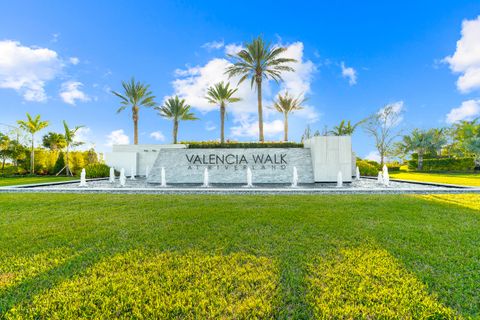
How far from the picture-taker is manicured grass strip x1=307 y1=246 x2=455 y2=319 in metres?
2.20

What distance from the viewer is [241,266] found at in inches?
121

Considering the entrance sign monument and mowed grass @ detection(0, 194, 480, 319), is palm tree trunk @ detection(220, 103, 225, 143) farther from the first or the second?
mowed grass @ detection(0, 194, 480, 319)

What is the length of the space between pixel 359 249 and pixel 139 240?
12.3 feet

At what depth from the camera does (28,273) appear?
9.82ft

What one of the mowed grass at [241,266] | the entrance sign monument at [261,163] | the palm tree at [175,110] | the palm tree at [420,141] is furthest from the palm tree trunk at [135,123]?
the palm tree at [420,141]

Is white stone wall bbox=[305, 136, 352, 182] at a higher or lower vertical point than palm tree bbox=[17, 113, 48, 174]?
lower

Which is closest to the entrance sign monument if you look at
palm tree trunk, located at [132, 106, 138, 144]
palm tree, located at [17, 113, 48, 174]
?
palm tree trunk, located at [132, 106, 138, 144]

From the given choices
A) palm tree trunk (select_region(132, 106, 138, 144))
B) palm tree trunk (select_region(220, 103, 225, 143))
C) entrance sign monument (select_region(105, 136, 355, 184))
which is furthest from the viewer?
palm tree trunk (select_region(132, 106, 138, 144))

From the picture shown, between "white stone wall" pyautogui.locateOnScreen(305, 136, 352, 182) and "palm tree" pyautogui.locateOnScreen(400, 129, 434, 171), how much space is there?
3523cm

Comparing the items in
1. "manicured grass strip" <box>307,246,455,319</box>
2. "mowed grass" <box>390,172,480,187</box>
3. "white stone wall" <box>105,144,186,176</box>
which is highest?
"white stone wall" <box>105,144,186,176</box>

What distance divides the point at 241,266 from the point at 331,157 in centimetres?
1257

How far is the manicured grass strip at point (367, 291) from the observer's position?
220 centimetres

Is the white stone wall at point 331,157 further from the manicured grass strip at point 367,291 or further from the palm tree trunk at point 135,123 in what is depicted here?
the palm tree trunk at point 135,123

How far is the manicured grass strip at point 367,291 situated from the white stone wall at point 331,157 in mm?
11318
